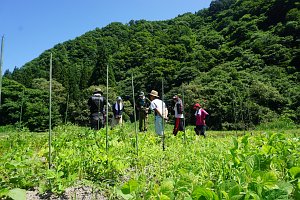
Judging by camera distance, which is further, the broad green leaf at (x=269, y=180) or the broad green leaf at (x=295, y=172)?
the broad green leaf at (x=295, y=172)

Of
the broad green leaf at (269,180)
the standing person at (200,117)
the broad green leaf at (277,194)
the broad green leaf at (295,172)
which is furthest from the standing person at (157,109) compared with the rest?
the broad green leaf at (277,194)

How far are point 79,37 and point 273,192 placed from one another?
86.6 meters

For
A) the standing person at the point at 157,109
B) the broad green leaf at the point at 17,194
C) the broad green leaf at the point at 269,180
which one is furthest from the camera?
the standing person at the point at 157,109

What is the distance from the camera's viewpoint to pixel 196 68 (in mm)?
45625

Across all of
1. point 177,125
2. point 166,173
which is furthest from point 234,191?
point 177,125

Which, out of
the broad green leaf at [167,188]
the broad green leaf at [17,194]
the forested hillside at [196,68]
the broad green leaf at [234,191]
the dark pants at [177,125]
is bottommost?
the broad green leaf at [17,194]

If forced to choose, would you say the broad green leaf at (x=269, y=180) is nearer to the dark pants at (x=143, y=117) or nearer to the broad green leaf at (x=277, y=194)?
the broad green leaf at (x=277, y=194)

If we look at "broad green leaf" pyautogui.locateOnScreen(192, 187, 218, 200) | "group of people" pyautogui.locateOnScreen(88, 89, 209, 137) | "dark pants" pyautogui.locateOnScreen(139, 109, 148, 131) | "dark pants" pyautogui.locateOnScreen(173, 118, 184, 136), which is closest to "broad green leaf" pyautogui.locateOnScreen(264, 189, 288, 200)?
"broad green leaf" pyautogui.locateOnScreen(192, 187, 218, 200)

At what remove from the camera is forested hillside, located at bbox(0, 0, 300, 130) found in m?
24.1

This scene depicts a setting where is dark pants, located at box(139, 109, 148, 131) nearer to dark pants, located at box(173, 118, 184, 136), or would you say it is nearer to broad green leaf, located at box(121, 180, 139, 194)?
dark pants, located at box(173, 118, 184, 136)

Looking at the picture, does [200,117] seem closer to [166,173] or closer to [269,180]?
[166,173]

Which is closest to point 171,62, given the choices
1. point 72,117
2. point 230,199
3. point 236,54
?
point 236,54

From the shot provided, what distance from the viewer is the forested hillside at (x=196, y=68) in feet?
79.2

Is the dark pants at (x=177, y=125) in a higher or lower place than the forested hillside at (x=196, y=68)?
lower
